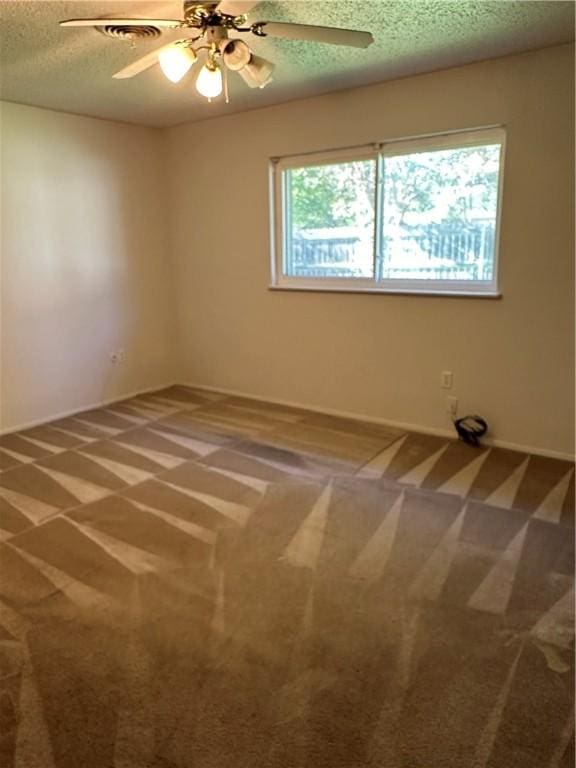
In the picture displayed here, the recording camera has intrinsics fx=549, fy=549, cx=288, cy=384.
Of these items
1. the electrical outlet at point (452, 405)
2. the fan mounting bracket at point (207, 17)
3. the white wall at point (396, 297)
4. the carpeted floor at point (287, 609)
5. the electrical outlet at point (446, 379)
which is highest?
the fan mounting bracket at point (207, 17)

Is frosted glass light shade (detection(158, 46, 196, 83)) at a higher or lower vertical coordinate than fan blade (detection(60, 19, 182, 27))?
lower

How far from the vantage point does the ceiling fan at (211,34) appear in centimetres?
206

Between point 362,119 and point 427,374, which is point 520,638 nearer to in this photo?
point 427,374

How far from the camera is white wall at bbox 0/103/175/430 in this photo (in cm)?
394

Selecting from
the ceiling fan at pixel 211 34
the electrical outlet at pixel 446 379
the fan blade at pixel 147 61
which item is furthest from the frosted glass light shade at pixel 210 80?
the electrical outlet at pixel 446 379

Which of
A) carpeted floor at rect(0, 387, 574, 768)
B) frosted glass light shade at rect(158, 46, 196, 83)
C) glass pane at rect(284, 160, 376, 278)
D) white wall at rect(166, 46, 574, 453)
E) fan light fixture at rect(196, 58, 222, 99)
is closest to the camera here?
carpeted floor at rect(0, 387, 574, 768)

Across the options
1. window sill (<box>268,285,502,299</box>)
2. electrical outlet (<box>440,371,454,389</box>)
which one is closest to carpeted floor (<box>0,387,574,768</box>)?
electrical outlet (<box>440,371,454,389</box>)

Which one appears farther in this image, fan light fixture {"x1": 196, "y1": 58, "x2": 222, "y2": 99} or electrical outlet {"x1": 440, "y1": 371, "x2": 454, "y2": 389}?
electrical outlet {"x1": 440, "y1": 371, "x2": 454, "y2": 389}

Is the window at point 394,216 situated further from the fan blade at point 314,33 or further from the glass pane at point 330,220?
the fan blade at point 314,33

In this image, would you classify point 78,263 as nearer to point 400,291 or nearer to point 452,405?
point 400,291

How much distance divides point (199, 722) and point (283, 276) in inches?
134

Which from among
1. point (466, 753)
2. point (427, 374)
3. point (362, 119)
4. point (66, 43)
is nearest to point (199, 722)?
point (466, 753)

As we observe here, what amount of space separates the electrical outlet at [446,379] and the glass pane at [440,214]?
0.63 meters

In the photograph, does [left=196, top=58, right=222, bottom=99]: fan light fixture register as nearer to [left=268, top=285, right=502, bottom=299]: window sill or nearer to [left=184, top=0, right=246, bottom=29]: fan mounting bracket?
[left=184, top=0, right=246, bottom=29]: fan mounting bracket
